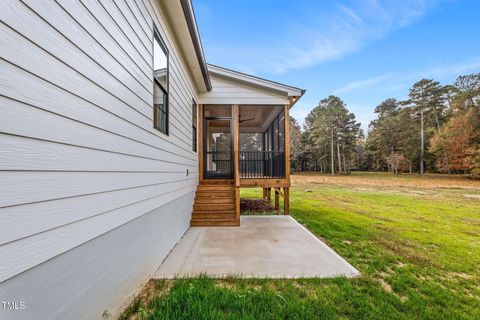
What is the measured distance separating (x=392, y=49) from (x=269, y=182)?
94.0ft

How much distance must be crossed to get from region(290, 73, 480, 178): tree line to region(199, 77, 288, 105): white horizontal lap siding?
26976 mm

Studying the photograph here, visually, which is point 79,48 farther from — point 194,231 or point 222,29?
point 222,29

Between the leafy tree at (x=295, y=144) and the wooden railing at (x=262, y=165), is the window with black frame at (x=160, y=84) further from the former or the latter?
the leafy tree at (x=295, y=144)

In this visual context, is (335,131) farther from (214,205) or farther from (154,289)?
(154,289)

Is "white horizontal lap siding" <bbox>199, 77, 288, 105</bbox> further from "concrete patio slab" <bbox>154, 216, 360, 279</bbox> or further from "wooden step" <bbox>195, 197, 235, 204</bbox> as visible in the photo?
"concrete patio slab" <bbox>154, 216, 360, 279</bbox>

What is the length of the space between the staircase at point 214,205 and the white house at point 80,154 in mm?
2070

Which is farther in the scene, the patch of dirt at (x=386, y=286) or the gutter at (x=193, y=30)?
the gutter at (x=193, y=30)

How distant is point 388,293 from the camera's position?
2.40 metres

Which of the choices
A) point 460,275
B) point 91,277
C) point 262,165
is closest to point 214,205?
point 262,165

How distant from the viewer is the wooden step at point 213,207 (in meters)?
5.58

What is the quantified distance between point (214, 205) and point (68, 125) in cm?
458

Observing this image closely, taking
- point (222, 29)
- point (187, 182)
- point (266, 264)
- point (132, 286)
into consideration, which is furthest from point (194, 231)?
point (222, 29)

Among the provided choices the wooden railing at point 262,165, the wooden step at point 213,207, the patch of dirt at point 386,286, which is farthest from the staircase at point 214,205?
the patch of dirt at point 386,286

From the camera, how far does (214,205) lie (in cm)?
567
